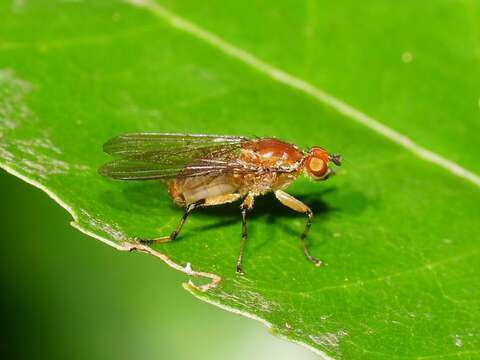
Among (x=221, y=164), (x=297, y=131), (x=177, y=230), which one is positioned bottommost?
(x=177, y=230)

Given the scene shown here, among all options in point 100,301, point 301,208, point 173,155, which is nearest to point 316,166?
point 301,208

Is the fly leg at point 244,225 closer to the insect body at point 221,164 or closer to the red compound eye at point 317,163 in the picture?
the insect body at point 221,164

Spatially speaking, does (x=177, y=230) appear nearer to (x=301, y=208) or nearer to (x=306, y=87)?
(x=301, y=208)

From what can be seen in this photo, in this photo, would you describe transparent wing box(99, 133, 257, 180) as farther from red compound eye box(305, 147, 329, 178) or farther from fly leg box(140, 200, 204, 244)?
red compound eye box(305, 147, 329, 178)

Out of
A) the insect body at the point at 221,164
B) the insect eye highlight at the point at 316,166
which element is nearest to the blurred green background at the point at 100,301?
the insect body at the point at 221,164

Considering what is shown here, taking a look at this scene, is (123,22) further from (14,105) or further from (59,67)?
(14,105)

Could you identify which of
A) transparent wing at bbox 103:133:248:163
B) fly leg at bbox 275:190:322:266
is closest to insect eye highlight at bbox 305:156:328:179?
fly leg at bbox 275:190:322:266
